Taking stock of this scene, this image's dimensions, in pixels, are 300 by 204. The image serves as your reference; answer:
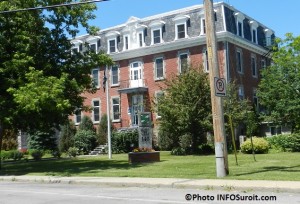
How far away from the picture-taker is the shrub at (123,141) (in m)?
40.4

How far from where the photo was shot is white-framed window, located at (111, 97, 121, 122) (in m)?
45.3

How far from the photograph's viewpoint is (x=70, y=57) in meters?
24.6

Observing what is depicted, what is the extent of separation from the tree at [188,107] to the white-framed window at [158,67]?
9.84 metres

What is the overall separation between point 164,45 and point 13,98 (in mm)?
22158

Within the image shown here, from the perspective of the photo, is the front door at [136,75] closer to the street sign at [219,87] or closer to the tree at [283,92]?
the tree at [283,92]

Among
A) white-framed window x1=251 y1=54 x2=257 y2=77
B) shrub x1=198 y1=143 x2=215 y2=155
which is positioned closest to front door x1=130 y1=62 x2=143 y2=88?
white-framed window x1=251 y1=54 x2=257 y2=77

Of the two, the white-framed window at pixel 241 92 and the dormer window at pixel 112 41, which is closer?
the white-framed window at pixel 241 92

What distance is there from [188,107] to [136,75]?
554 inches

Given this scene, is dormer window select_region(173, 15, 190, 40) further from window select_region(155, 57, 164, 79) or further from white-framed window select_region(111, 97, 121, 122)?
white-framed window select_region(111, 97, 121, 122)

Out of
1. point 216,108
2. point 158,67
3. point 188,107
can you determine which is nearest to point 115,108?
point 158,67

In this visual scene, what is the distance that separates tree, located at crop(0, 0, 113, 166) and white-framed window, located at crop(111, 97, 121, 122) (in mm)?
19056

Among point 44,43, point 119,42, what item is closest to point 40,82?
point 44,43

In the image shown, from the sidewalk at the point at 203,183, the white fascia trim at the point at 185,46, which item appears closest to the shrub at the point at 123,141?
the white fascia trim at the point at 185,46

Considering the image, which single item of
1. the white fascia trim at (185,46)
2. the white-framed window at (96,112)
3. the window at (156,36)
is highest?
the window at (156,36)
